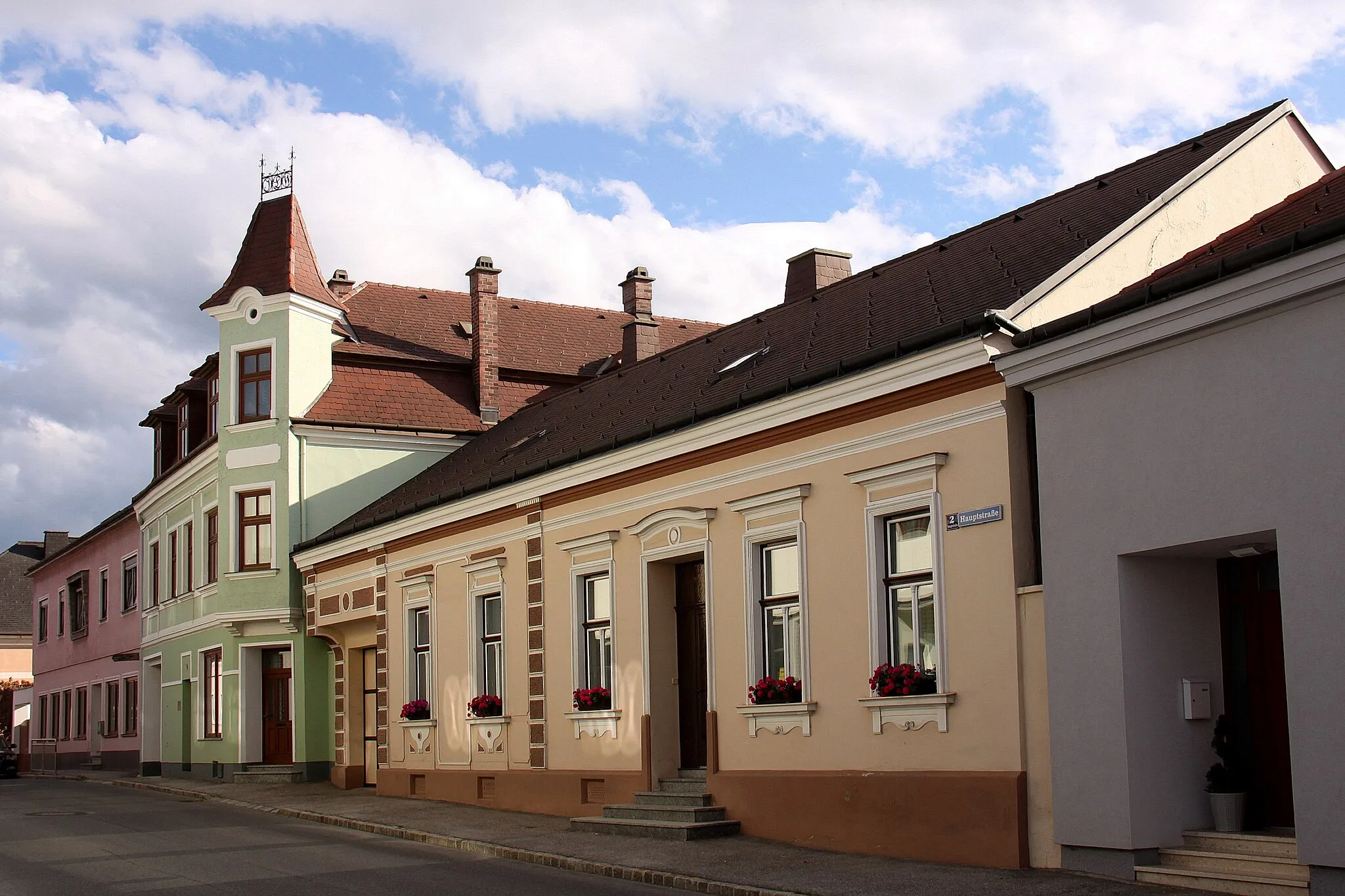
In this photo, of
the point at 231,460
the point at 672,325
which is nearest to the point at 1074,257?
the point at 231,460

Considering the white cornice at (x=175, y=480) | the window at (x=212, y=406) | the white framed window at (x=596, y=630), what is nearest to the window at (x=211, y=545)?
the white cornice at (x=175, y=480)

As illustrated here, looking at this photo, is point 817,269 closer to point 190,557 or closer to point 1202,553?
point 1202,553

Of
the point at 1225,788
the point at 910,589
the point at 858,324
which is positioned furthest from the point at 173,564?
the point at 1225,788

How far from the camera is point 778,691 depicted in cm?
1606

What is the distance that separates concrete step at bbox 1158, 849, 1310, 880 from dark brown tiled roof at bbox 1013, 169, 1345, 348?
4188mm

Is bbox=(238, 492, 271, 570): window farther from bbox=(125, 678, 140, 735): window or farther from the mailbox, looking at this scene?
the mailbox

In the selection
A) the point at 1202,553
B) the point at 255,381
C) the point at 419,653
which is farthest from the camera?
the point at 255,381

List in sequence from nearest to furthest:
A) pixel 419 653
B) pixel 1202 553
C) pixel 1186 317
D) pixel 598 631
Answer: pixel 1186 317 → pixel 1202 553 → pixel 598 631 → pixel 419 653

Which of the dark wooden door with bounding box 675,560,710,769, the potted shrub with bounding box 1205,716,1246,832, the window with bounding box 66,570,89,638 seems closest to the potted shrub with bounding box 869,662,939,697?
the potted shrub with bounding box 1205,716,1246,832

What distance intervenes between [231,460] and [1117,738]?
2217 centimetres

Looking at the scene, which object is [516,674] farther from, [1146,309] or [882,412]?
[1146,309]

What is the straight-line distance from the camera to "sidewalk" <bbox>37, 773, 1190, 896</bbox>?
11.8m

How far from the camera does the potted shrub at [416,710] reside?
24.3 meters

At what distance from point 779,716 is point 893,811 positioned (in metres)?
2.24
